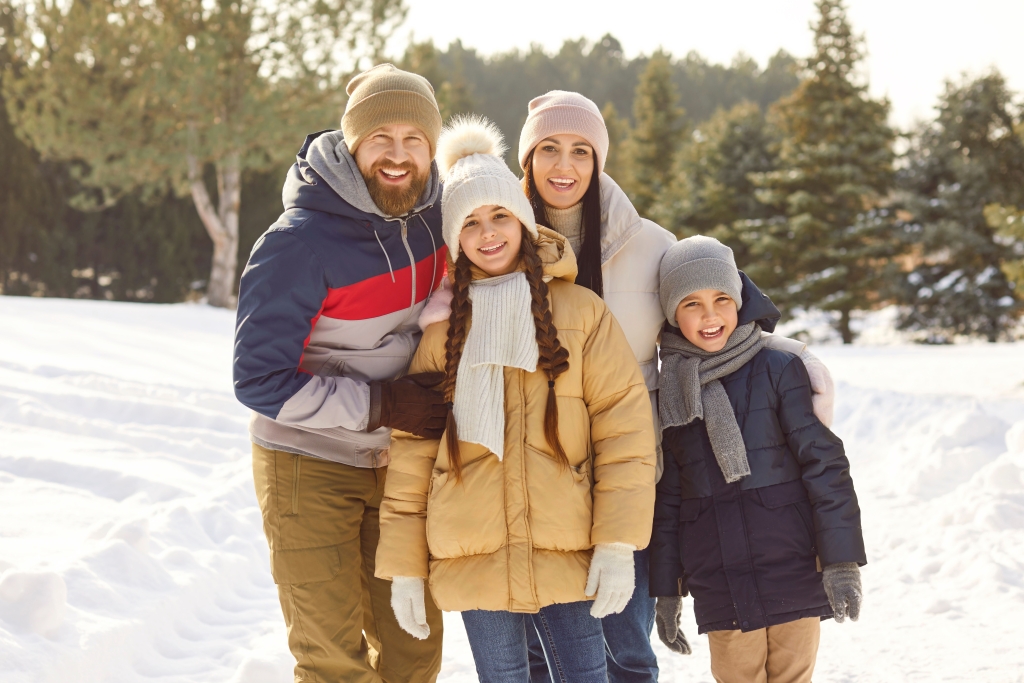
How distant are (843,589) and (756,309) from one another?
3.02 ft

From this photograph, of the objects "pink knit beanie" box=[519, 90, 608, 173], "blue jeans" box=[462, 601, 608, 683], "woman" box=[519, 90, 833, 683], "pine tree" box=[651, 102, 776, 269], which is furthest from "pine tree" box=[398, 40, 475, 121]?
"blue jeans" box=[462, 601, 608, 683]

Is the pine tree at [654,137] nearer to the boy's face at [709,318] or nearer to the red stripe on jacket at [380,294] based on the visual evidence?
the boy's face at [709,318]

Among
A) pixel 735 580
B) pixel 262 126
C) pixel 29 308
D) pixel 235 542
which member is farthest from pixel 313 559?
pixel 262 126

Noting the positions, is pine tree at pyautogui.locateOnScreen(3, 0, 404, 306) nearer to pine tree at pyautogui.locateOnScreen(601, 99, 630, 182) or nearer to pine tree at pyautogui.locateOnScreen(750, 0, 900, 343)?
pine tree at pyautogui.locateOnScreen(750, 0, 900, 343)

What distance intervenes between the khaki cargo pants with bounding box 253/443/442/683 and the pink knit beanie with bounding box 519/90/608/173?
1.29m

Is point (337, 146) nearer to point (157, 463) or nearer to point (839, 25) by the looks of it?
point (157, 463)

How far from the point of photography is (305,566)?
242 cm

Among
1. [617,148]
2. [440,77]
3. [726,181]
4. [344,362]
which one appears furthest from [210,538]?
[440,77]

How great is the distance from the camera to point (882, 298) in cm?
1894

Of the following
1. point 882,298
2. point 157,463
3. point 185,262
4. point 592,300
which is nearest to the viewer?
point 592,300

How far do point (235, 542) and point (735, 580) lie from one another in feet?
9.67

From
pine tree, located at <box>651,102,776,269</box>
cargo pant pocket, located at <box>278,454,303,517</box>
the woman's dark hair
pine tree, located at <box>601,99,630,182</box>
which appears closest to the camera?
cargo pant pocket, located at <box>278,454,303,517</box>

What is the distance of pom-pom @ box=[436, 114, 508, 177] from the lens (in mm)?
2475

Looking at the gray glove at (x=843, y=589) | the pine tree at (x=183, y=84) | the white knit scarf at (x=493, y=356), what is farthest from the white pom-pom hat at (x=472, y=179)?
the pine tree at (x=183, y=84)
